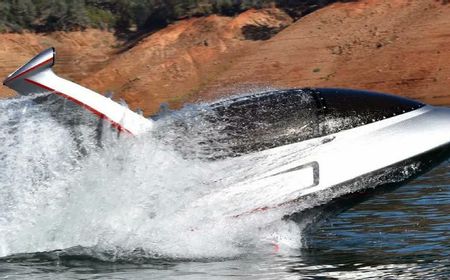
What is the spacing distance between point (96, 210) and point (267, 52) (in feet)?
109

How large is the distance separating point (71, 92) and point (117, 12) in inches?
1763

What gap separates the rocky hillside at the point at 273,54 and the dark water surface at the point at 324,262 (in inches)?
943

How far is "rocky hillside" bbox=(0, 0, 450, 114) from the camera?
38.5m

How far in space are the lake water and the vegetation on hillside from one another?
38.8 meters

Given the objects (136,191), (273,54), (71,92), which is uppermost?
(273,54)

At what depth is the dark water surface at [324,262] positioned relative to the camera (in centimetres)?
858

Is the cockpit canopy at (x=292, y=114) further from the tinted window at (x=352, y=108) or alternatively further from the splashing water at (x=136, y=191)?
the splashing water at (x=136, y=191)

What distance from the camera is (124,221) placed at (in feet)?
30.0

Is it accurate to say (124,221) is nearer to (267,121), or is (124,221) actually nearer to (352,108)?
(267,121)

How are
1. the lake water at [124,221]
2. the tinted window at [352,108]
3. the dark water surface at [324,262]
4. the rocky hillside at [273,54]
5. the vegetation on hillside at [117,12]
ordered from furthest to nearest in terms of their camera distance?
the vegetation on hillside at [117,12]
the rocky hillside at [273,54]
the tinted window at [352,108]
the lake water at [124,221]
the dark water surface at [324,262]

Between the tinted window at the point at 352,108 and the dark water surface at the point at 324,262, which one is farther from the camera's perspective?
the tinted window at the point at 352,108

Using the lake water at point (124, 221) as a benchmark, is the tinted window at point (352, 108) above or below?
above

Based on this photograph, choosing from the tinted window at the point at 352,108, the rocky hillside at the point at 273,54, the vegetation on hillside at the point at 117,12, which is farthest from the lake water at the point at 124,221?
the vegetation on hillside at the point at 117,12

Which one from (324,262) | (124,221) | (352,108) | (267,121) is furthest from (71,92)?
(324,262)
